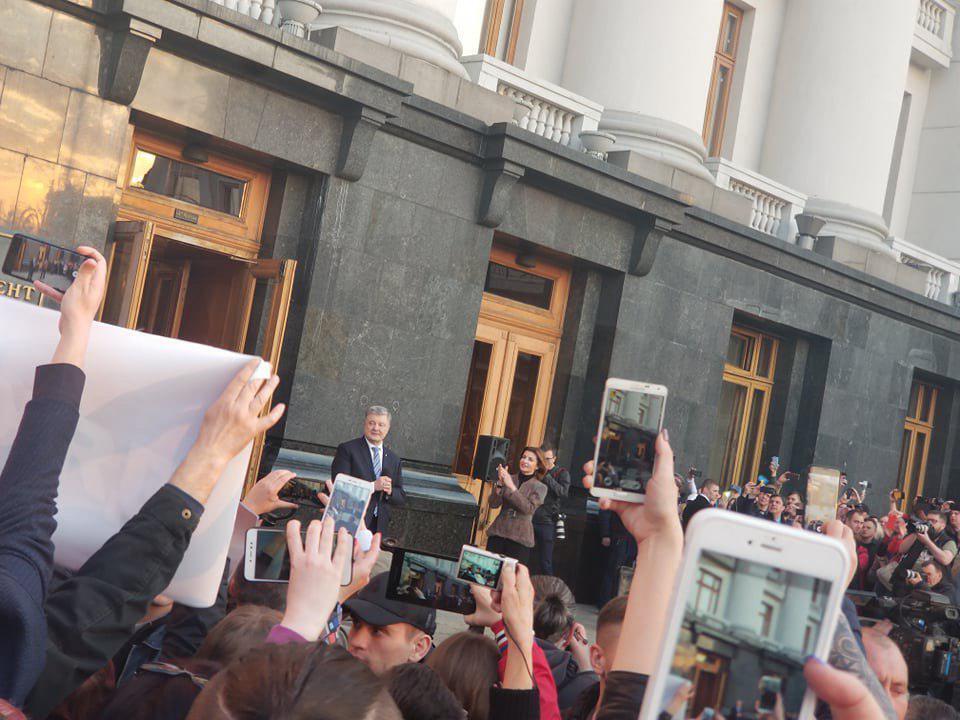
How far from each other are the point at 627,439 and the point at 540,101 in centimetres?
1100

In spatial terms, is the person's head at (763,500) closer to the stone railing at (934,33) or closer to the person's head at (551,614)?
the person's head at (551,614)

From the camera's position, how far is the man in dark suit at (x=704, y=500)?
1338cm

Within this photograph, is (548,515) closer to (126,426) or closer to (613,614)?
(613,614)

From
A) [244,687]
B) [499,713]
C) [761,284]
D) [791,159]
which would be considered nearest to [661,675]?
[244,687]

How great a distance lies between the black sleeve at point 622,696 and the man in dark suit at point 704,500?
35.0 ft

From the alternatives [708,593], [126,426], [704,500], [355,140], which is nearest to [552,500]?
[704,500]

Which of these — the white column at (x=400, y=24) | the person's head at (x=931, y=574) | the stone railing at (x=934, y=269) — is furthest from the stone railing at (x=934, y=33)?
the person's head at (x=931, y=574)

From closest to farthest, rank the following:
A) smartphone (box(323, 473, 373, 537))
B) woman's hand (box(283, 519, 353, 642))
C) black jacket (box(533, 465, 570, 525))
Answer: woman's hand (box(283, 519, 353, 642))
smartphone (box(323, 473, 373, 537))
black jacket (box(533, 465, 570, 525))

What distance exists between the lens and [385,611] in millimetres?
3787

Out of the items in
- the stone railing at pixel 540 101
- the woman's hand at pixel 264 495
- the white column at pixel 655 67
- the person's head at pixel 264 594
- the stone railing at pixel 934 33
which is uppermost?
the stone railing at pixel 934 33

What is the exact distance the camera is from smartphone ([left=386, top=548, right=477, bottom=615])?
3.63 meters

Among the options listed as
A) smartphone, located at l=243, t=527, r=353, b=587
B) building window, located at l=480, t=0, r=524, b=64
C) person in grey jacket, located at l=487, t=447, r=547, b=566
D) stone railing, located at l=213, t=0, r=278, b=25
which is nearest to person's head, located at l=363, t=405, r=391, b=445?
person in grey jacket, located at l=487, t=447, r=547, b=566

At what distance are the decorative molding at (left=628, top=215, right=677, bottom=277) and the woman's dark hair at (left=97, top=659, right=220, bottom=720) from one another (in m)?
12.0

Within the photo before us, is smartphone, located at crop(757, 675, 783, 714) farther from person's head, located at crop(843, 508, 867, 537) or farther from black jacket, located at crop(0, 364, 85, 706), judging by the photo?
person's head, located at crop(843, 508, 867, 537)
